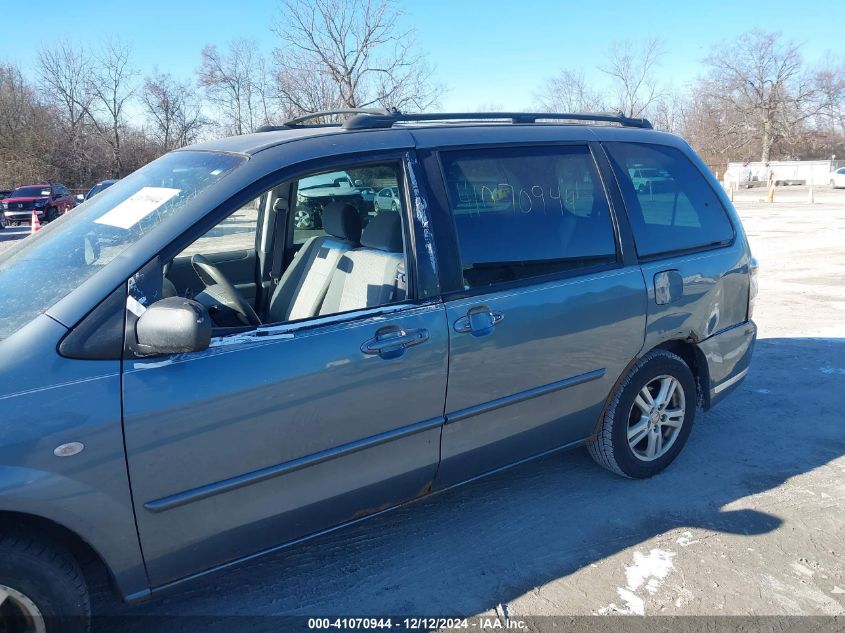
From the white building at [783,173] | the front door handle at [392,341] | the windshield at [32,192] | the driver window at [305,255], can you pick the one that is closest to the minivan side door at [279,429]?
the front door handle at [392,341]

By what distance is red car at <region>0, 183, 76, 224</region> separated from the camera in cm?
2279

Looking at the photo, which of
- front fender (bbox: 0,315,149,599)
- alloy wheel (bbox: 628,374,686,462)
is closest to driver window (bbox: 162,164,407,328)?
front fender (bbox: 0,315,149,599)

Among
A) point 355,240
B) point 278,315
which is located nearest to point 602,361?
point 355,240

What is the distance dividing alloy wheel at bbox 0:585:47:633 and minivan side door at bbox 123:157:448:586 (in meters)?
0.34

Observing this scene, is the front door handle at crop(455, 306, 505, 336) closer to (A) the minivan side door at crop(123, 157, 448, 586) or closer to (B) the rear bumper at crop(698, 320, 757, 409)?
(A) the minivan side door at crop(123, 157, 448, 586)

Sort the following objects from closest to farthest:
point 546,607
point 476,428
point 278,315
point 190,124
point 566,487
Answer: point 546,607
point 476,428
point 278,315
point 566,487
point 190,124

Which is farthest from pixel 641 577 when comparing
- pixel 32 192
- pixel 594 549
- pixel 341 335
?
pixel 32 192

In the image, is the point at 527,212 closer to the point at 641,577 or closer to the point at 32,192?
the point at 641,577

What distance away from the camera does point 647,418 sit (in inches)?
140

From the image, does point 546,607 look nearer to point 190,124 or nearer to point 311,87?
point 311,87

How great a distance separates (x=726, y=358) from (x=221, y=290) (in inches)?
116

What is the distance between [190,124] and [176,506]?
145 ft

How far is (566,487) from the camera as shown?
11.7ft

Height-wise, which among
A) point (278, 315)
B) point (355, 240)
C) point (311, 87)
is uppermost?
point (311, 87)
